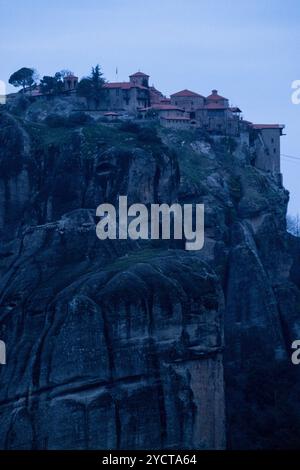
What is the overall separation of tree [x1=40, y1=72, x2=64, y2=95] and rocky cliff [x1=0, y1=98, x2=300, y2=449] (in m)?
6.13

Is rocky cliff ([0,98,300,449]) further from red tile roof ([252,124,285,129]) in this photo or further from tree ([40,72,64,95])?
red tile roof ([252,124,285,129])

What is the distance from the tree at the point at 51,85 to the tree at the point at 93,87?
2.43ft

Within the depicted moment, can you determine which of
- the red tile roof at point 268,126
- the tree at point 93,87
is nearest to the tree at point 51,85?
the tree at point 93,87

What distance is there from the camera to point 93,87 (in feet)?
249

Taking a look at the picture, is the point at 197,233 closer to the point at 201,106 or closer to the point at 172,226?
the point at 172,226

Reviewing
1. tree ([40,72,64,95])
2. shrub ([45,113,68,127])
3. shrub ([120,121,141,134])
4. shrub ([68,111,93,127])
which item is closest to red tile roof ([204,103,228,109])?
tree ([40,72,64,95])

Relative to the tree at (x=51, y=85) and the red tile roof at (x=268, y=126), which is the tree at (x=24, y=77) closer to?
the tree at (x=51, y=85)

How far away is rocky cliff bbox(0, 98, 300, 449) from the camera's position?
52.5 meters

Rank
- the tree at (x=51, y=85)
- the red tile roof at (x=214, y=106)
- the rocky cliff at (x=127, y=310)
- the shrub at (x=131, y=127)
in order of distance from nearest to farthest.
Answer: the rocky cliff at (x=127, y=310)
the shrub at (x=131, y=127)
the tree at (x=51, y=85)
the red tile roof at (x=214, y=106)

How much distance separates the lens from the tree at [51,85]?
75188 mm

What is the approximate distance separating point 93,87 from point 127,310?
24.0m

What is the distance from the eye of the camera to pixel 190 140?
7494 centimetres

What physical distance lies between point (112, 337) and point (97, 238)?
5056mm
